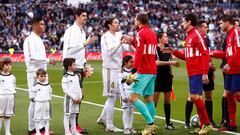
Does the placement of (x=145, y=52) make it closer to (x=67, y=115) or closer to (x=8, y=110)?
(x=67, y=115)

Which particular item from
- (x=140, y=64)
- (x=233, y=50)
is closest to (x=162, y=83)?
(x=140, y=64)

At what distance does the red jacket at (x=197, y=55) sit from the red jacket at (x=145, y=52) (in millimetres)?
748

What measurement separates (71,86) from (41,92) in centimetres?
60

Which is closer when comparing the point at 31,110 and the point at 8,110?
the point at 8,110

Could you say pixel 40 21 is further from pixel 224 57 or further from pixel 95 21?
pixel 95 21

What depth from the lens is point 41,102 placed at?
11.6 metres

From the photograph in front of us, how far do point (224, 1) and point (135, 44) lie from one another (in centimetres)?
4523

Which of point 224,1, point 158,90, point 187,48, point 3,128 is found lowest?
point 3,128

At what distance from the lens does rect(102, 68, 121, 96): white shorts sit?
41.7 ft

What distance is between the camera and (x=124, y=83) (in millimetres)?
12430

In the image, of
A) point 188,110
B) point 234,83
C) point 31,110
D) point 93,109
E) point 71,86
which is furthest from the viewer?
point 93,109

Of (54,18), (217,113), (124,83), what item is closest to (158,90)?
(124,83)

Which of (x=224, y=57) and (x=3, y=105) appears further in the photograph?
(x=224, y=57)

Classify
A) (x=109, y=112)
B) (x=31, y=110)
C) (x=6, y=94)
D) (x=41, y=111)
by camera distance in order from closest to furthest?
1. (x=41, y=111)
2. (x=6, y=94)
3. (x=31, y=110)
4. (x=109, y=112)
